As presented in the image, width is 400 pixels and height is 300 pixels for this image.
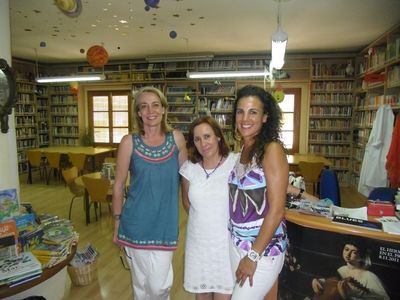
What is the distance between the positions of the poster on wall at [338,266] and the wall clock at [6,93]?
225cm

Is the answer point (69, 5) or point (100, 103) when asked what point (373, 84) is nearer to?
point (69, 5)

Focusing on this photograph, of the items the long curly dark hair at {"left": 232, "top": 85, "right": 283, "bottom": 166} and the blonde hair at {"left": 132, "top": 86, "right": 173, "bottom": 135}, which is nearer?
the long curly dark hair at {"left": 232, "top": 85, "right": 283, "bottom": 166}

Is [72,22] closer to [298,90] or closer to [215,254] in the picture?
[215,254]

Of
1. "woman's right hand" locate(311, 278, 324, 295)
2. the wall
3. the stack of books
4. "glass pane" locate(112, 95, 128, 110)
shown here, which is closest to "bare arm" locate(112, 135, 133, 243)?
the stack of books

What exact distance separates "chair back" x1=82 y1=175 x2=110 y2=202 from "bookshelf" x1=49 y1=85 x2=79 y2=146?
17.0 ft

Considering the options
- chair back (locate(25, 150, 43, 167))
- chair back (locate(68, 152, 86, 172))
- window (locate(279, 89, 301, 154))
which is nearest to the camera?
chair back (locate(68, 152, 86, 172))

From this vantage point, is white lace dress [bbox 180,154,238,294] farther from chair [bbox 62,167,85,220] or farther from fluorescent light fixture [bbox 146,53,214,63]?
fluorescent light fixture [bbox 146,53,214,63]

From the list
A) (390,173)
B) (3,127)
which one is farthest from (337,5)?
(3,127)

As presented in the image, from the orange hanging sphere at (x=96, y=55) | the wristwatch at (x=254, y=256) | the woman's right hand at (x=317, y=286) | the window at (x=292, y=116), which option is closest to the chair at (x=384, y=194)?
the woman's right hand at (x=317, y=286)

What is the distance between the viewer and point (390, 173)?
4.15 metres

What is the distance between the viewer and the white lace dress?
1592 mm

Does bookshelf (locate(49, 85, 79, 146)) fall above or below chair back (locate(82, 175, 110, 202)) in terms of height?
above

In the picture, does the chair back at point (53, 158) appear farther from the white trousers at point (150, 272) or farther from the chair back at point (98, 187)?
the white trousers at point (150, 272)

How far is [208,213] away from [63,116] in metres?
8.35
